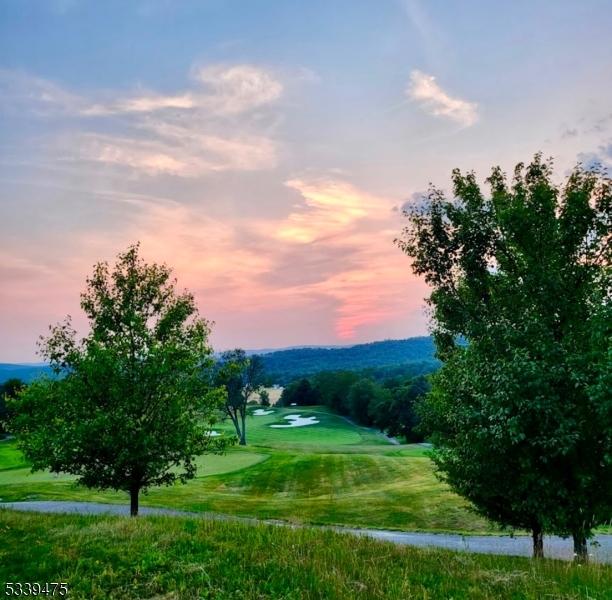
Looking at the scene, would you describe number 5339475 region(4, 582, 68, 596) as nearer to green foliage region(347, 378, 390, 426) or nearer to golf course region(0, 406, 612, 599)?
golf course region(0, 406, 612, 599)

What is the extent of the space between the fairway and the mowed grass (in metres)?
11.2

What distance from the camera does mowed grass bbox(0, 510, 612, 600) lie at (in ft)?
26.3

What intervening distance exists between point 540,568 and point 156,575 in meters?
7.09

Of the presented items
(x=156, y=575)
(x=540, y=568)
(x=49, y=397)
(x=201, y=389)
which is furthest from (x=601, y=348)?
(x=49, y=397)

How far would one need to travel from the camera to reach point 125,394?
1902 cm

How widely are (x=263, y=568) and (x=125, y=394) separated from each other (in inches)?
469

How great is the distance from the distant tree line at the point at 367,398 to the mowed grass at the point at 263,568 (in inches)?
2989

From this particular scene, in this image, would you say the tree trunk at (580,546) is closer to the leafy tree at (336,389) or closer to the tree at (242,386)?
the tree at (242,386)

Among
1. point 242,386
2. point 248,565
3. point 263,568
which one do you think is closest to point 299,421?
point 242,386

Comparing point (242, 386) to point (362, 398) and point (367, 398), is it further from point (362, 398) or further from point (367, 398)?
point (367, 398)

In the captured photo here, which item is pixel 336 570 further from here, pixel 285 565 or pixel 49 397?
pixel 49 397

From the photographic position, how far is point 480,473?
14594mm

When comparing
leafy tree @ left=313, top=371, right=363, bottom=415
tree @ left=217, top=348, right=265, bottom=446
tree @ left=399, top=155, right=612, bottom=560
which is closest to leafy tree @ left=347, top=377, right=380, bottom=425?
leafy tree @ left=313, top=371, right=363, bottom=415

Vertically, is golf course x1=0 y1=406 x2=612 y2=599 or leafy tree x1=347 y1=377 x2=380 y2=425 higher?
golf course x1=0 y1=406 x2=612 y2=599
